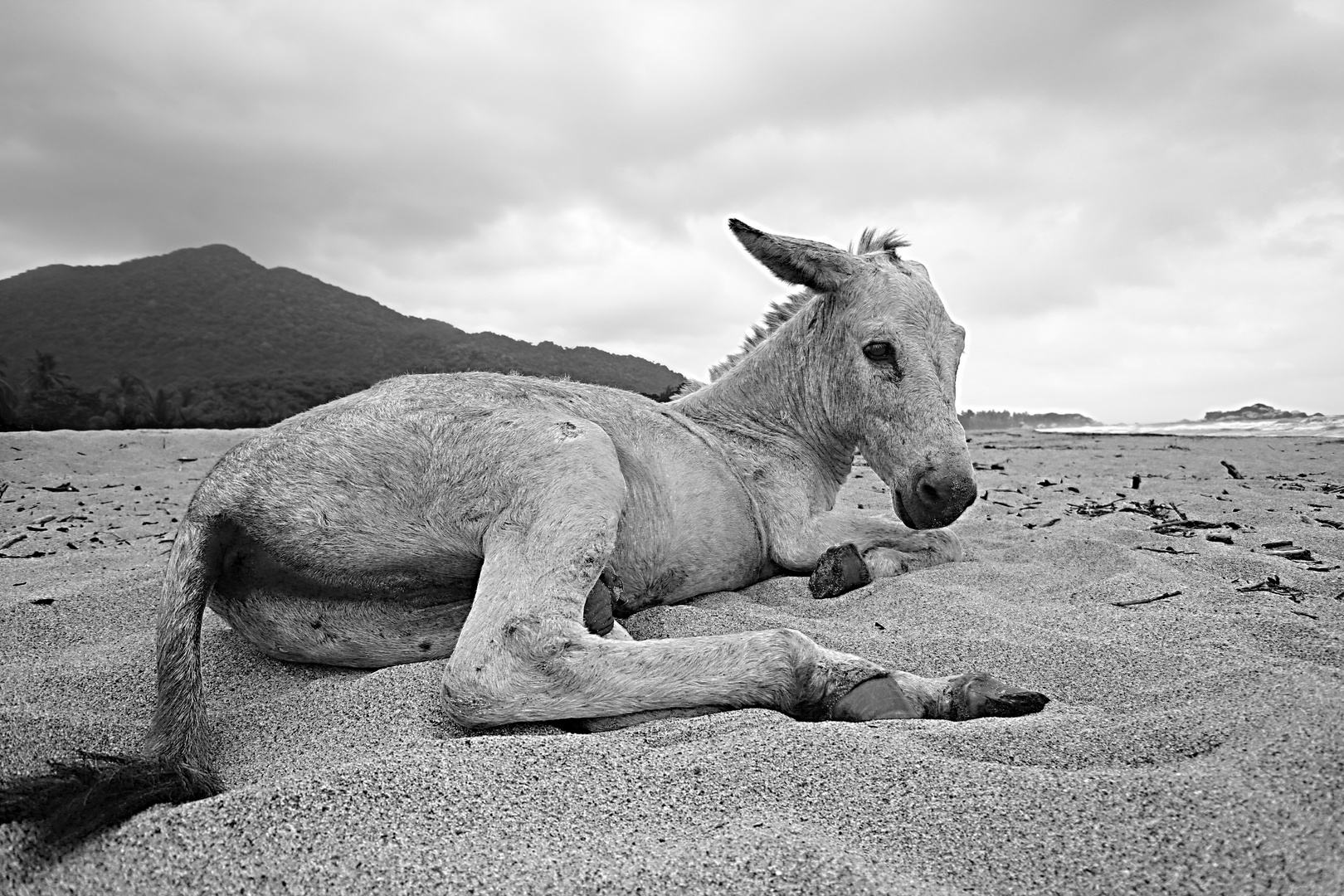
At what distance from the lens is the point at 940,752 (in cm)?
178

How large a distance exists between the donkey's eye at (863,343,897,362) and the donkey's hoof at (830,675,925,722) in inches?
82.1

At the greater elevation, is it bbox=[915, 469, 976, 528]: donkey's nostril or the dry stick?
bbox=[915, 469, 976, 528]: donkey's nostril

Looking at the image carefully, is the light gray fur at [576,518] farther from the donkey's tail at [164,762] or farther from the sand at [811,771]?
the sand at [811,771]

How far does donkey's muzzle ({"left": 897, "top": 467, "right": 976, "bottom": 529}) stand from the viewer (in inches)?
137

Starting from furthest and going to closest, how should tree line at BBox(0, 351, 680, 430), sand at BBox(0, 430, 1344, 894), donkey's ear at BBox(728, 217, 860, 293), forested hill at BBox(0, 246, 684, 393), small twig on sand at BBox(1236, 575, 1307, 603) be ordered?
forested hill at BBox(0, 246, 684, 393) < tree line at BBox(0, 351, 680, 430) < donkey's ear at BBox(728, 217, 860, 293) < small twig on sand at BBox(1236, 575, 1307, 603) < sand at BBox(0, 430, 1344, 894)

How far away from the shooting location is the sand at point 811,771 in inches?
52.2

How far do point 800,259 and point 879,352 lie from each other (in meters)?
0.68

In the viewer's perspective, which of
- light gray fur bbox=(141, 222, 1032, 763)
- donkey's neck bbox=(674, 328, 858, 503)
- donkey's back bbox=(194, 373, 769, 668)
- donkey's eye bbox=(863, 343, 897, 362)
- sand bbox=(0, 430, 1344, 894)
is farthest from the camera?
donkey's neck bbox=(674, 328, 858, 503)

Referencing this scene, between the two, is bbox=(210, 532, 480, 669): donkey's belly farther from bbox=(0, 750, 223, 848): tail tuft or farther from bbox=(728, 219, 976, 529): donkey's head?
bbox=(728, 219, 976, 529): donkey's head

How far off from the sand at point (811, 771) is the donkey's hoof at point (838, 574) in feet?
0.80

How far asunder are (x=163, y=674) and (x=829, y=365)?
338 centimetres

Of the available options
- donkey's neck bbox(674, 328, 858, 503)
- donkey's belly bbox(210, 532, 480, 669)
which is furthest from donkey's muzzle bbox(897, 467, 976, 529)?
donkey's belly bbox(210, 532, 480, 669)

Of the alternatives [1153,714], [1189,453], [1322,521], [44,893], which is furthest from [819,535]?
[1189,453]

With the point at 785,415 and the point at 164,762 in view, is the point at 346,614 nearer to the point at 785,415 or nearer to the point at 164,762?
the point at 164,762
